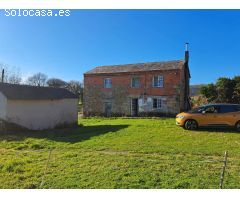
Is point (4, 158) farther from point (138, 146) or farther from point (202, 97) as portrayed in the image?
point (202, 97)

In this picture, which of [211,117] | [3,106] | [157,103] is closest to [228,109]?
[211,117]

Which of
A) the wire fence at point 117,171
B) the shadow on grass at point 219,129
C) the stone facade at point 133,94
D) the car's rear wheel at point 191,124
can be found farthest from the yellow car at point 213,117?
the stone facade at point 133,94

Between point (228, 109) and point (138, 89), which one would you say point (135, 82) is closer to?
point (138, 89)

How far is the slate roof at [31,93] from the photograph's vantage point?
18.9 m

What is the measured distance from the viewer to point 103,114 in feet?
107

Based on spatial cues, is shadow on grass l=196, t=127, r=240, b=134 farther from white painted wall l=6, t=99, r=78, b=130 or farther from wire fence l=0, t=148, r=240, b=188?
white painted wall l=6, t=99, r=78, b=130

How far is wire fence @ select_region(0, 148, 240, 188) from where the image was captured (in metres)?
7.25

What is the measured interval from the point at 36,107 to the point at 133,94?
42.2 feet

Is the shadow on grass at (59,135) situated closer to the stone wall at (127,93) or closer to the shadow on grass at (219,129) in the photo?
the shadow on grass at (219,129)

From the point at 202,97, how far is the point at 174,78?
7386mm

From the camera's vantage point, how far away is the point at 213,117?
1689 centimetres


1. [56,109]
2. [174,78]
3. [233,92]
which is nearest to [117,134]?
[56,109]

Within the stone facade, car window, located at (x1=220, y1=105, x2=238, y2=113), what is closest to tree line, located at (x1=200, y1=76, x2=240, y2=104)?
the stone facade

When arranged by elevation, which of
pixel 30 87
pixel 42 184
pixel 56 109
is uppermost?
pixel 30 87
